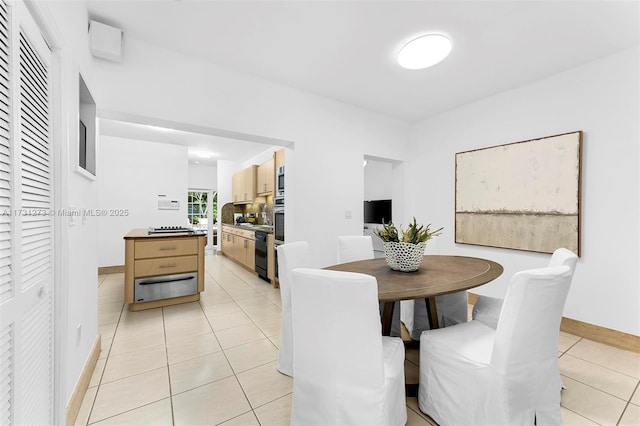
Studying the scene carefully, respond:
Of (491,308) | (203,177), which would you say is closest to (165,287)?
(491,308)

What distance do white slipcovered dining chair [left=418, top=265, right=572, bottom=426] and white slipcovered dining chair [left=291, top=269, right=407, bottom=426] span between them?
312mm

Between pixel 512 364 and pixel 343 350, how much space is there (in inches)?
30.4

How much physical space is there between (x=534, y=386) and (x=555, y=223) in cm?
212

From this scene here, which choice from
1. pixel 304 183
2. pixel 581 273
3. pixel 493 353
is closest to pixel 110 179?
pixel 304 183

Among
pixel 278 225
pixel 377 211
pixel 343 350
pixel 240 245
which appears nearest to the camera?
pixel 343 350

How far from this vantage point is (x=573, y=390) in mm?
1799

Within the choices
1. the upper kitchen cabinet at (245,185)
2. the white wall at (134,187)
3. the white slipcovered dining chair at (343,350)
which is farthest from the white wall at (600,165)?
the white wall at (134,187)

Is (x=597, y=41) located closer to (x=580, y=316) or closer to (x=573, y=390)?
(x=580, y=316)

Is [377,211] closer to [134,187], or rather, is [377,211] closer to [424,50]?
[424,50]

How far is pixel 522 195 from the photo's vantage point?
3014 mm

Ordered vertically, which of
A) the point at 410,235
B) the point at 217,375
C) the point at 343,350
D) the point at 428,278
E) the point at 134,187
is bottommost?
the point at 217,375

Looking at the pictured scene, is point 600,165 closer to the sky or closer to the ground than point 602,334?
closer to the sky

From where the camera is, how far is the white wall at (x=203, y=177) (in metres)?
7.63

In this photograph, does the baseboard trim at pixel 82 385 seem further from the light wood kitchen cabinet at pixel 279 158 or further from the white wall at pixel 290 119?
the light wood kitchen cabinet at pixel 279 158
